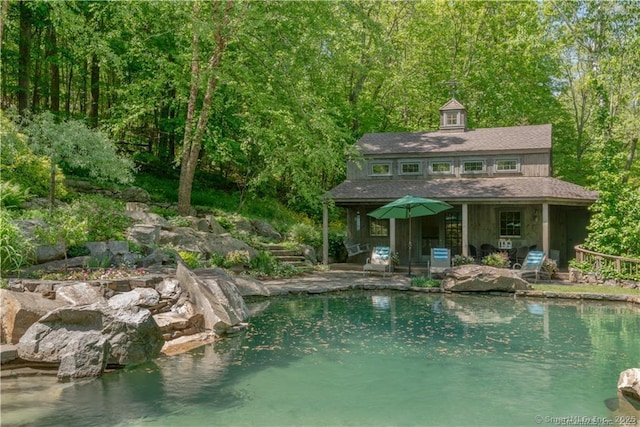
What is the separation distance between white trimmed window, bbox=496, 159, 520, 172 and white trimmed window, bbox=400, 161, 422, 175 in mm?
3048

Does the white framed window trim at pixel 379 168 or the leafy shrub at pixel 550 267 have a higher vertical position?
the white framed window trim at pixel 379 168

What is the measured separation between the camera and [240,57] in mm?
18703

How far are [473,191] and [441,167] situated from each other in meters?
2.72

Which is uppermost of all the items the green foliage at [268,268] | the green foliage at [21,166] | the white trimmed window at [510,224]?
the green foliage at [21,166]

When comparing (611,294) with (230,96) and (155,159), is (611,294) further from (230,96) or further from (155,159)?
(155,159)

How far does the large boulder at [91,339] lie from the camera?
7.36 m

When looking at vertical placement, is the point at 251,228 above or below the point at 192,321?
above

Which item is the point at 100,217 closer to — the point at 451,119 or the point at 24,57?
the point at 24,57

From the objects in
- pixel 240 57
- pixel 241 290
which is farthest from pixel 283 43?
pixel 241 290

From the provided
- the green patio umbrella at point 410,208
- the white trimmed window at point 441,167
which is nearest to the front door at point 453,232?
the white trimmed window at point 441,167

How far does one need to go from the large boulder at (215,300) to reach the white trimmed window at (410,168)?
12.0 m

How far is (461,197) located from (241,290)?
891cm

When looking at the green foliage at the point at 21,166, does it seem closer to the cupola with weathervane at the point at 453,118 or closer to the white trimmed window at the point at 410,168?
the white trimmed window at the point at 410,168

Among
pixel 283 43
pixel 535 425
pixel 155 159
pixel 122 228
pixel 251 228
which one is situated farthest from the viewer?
pixel 155 159
